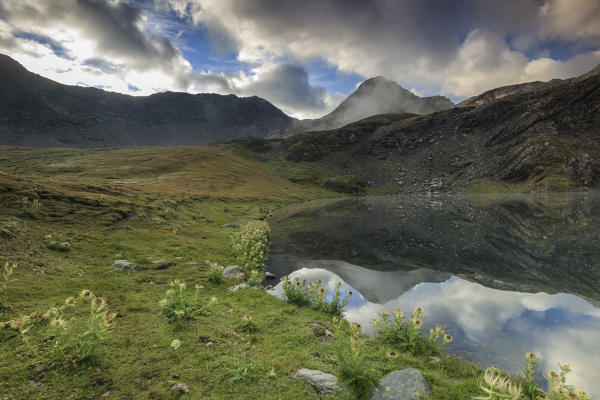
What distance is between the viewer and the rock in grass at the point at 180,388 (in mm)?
5238

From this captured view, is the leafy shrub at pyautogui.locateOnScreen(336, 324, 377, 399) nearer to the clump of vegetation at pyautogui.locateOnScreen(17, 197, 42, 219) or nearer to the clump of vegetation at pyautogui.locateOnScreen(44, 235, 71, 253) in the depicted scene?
the clump of vegetation at pyautogui.locateOnScreen(44, 235, 71, 253)

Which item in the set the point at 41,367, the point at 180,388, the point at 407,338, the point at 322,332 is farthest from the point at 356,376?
the point at 41,367

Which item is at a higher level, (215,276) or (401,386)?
(401,386)

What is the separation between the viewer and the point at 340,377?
5777 mm

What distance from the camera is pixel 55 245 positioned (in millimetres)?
12969

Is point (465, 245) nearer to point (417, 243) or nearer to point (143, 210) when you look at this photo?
point (417, 243)

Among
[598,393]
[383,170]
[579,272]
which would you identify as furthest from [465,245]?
[383,170]

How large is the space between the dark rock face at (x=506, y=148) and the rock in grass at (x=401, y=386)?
5807 inches

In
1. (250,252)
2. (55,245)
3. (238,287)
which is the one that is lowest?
(250,252)

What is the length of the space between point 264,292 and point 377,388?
26.1ft

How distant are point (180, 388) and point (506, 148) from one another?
618ft

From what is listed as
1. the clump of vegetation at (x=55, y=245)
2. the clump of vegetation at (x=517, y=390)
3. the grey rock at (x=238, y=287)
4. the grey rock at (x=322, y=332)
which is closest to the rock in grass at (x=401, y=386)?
the clump of vegetation at (x=517, y=390)

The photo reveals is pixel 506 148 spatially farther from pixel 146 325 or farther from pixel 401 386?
pixel 146 325

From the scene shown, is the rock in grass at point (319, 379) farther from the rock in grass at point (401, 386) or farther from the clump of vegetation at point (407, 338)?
the clump of vegetation at point (407, 338)
